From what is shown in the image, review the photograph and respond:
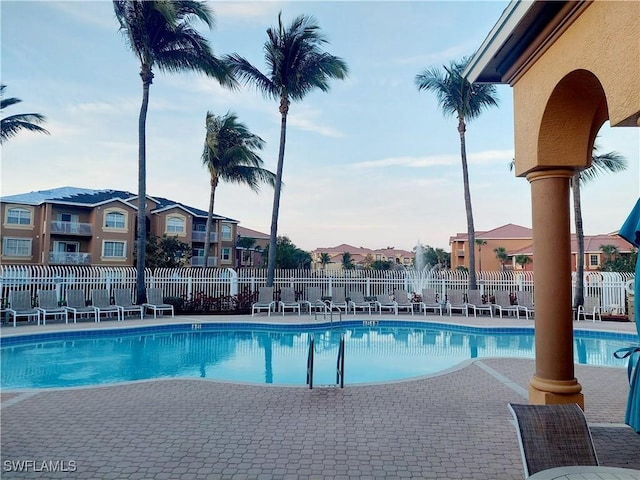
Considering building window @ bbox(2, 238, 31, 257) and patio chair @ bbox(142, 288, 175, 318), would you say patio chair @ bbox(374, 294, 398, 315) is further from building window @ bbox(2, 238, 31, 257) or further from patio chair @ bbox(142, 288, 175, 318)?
building window @ bbox(2, 238, 31, 257)

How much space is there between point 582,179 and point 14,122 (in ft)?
81.1

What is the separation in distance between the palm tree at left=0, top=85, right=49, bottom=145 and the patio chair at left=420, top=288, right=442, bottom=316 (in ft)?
59.4

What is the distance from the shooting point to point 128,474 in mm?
3156

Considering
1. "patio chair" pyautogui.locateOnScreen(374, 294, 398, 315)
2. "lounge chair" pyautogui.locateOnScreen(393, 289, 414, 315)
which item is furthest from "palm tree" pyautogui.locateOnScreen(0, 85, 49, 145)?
"lounge chair" pyautogui.locateOnScreen(393, 289, 414, 315)

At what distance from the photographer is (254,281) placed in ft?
52.9

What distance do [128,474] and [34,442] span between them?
1.31 m

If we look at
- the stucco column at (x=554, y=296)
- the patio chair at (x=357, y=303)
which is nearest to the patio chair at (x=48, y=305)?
the patio chair at (x=357, y=303)

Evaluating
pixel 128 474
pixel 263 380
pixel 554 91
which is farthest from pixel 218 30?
pixel 128 474

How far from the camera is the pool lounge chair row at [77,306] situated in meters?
11.7

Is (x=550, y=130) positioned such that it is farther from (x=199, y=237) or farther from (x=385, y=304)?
(x=199, y=237)

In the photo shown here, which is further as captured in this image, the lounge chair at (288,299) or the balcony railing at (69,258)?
the balcony railing at (69,258)

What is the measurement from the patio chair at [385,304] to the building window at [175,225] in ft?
78.7

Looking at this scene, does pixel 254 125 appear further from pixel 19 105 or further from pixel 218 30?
pixel 19 105

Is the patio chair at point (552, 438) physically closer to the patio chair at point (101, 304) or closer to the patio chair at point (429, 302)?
the patio chair at point (429, 302)
